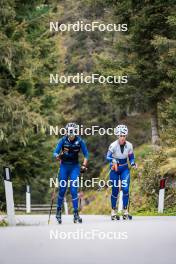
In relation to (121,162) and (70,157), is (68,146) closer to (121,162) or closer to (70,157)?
(70,157)

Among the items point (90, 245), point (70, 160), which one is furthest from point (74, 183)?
point (90, 245)

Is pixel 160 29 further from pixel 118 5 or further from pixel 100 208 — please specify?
pixel 100 208

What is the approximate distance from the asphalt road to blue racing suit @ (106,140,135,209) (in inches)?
128

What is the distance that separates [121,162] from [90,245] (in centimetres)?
652

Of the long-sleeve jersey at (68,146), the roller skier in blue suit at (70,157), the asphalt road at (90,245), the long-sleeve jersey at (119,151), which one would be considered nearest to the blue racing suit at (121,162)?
the long-sleeve jersey at (119,151)

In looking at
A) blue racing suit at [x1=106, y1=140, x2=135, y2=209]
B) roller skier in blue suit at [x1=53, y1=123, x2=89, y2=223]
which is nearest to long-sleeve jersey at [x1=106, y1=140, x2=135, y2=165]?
blue racing suit at [x1=106, y1=140, x2=135, y2=209]

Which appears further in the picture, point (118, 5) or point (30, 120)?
point (118, 5)

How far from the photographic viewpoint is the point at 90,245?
9977 millimetres

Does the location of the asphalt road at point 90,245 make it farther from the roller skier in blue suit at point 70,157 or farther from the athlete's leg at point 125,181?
the athlete's leg at point 125,181

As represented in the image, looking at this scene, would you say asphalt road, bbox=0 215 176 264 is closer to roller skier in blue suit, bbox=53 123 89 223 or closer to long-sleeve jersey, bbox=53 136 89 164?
roller skier in blue suit, bbox=53 123 89 223

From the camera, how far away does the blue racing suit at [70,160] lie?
15.0m

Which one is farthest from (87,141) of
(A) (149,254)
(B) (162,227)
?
(A) (149,254)

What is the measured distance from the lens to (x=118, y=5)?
91.4ft

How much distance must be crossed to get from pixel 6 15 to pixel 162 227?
14.1 metres
